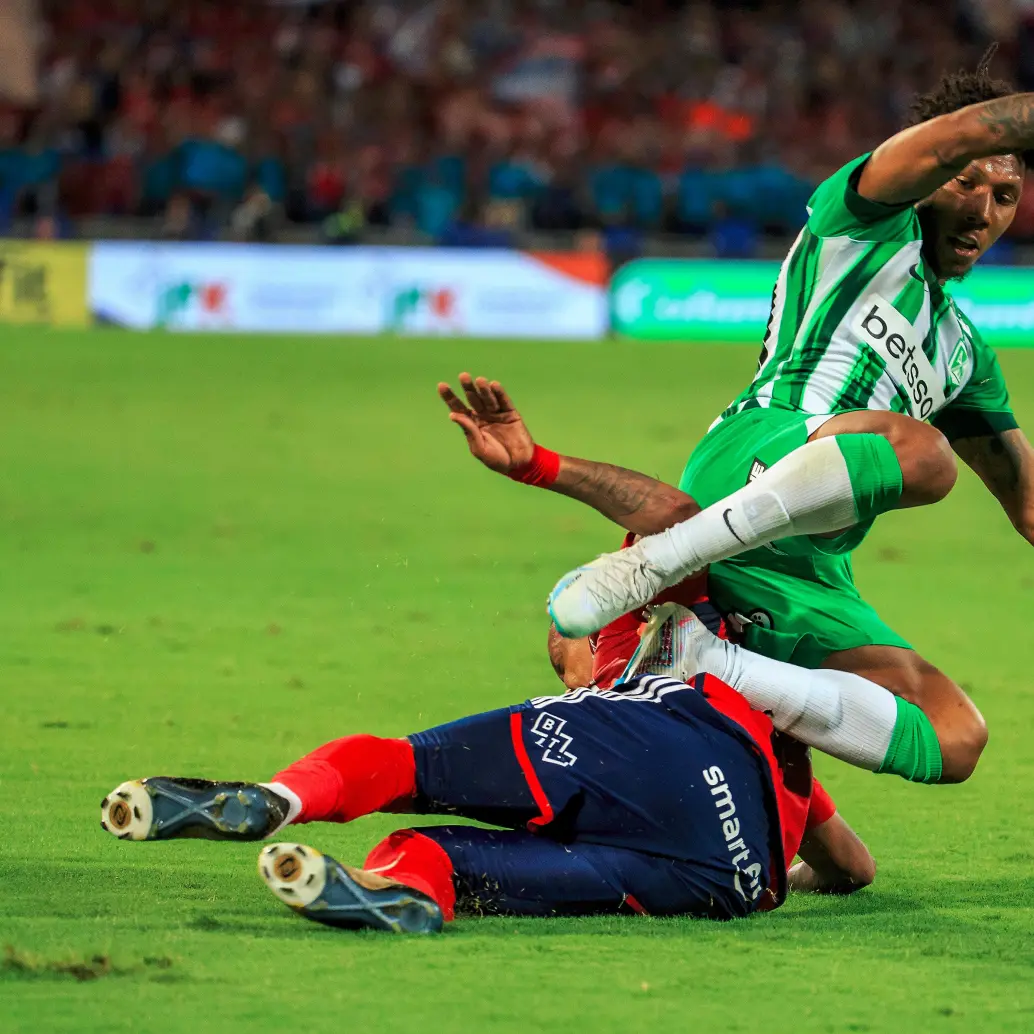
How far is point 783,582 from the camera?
4.95m

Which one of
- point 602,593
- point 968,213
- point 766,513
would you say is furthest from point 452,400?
point 968,213

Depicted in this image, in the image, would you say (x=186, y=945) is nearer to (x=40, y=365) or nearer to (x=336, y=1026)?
(x=336, y=1026)

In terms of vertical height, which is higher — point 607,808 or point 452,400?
point 452,400

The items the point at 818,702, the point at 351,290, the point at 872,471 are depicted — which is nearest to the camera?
the point at 818,702

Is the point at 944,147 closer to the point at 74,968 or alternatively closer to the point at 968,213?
the point at 968,213

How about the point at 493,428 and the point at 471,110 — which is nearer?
the point at 493,428

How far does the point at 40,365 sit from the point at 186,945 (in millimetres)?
12925

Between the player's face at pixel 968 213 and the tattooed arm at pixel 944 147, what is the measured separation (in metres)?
0.45

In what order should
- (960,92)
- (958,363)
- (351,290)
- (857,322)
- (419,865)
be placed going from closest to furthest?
(419,865), (857,322), (958,363), (960,92), (351,290)

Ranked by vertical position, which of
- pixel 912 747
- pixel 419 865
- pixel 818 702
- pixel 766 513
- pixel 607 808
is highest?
pixel 766 513

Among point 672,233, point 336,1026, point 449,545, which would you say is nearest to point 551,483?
point 336,1026

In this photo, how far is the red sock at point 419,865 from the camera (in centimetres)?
396

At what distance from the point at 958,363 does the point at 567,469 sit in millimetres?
1363

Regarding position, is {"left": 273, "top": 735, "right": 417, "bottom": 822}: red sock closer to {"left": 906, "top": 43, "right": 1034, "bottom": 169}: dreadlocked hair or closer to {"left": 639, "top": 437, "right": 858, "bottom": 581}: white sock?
{"left": 639, "top": 437, "right": 858, "bottom": 581}: white sock
